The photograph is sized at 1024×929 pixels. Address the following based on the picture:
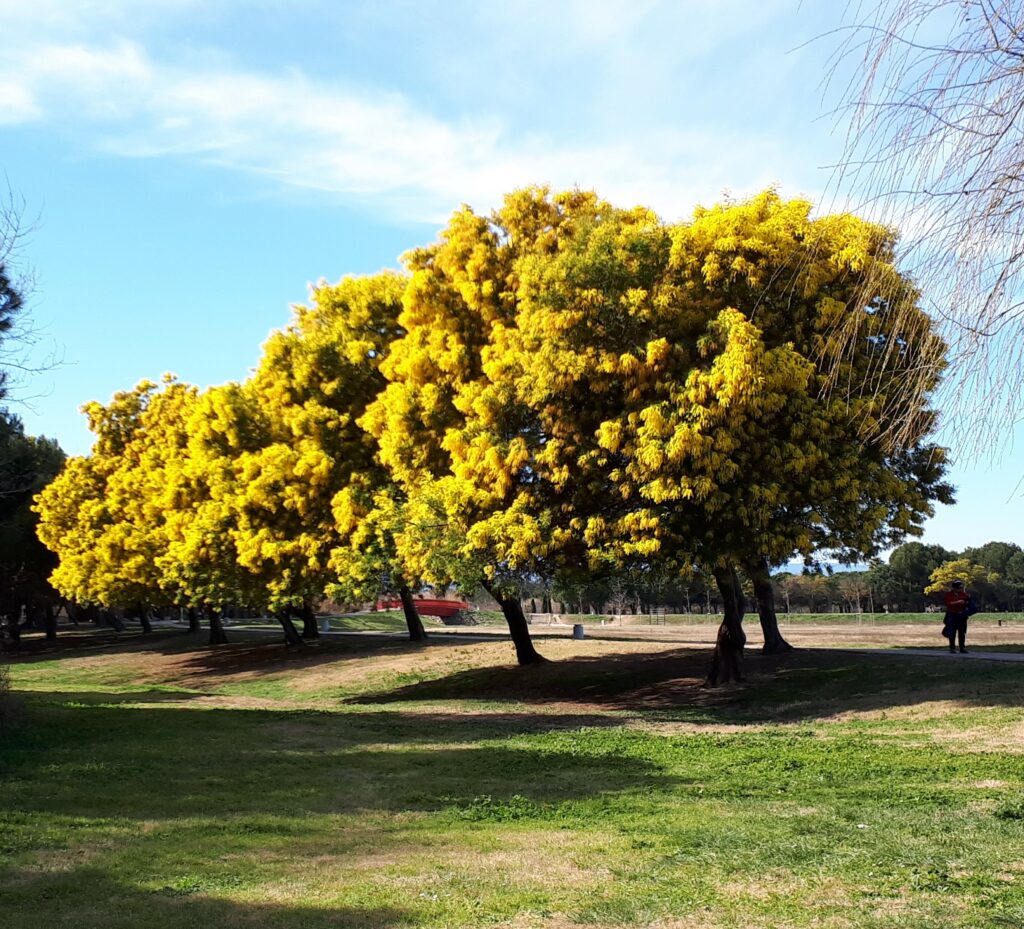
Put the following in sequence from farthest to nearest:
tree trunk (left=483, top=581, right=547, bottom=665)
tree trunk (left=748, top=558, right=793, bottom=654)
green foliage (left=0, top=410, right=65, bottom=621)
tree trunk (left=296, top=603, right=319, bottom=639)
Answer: green foliage (left=0, top=410, right=65, bottom=621)
tree trunk (left=296, top=603, right=319, bottom=639)
tree trunk (left=483, top=581, right=547, bottom=665)
tree trunk (left=748, top=558, right=793, bottom=654)

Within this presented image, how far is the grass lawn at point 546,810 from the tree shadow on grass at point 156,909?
26 millimetres

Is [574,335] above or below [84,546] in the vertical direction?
above

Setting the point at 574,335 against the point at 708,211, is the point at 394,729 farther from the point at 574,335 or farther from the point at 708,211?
the point at 708,211

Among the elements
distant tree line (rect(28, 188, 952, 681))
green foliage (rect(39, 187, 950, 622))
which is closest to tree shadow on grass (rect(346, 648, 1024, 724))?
distant tree line (rect(28, 188, 952, 681))

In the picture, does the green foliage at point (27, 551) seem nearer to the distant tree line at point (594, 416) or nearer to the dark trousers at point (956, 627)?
the distant tree line at point (594, 416)

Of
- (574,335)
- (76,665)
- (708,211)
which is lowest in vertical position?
(76,665)

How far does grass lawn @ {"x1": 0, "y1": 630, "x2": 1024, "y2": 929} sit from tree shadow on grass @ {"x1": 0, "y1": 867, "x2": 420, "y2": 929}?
0.08 feet

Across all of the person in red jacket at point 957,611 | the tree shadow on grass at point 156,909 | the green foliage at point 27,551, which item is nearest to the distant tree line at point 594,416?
the person in red jacket at point 957,611

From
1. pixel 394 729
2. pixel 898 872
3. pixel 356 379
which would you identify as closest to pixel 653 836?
pixel 898 872

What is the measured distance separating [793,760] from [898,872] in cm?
616

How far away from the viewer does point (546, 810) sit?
408 inches

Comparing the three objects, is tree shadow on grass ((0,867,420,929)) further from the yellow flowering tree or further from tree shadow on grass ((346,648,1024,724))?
tree shadow on grass ((346,648,1024,724))

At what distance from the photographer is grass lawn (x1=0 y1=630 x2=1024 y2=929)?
6535 mm

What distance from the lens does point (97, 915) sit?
638cm
